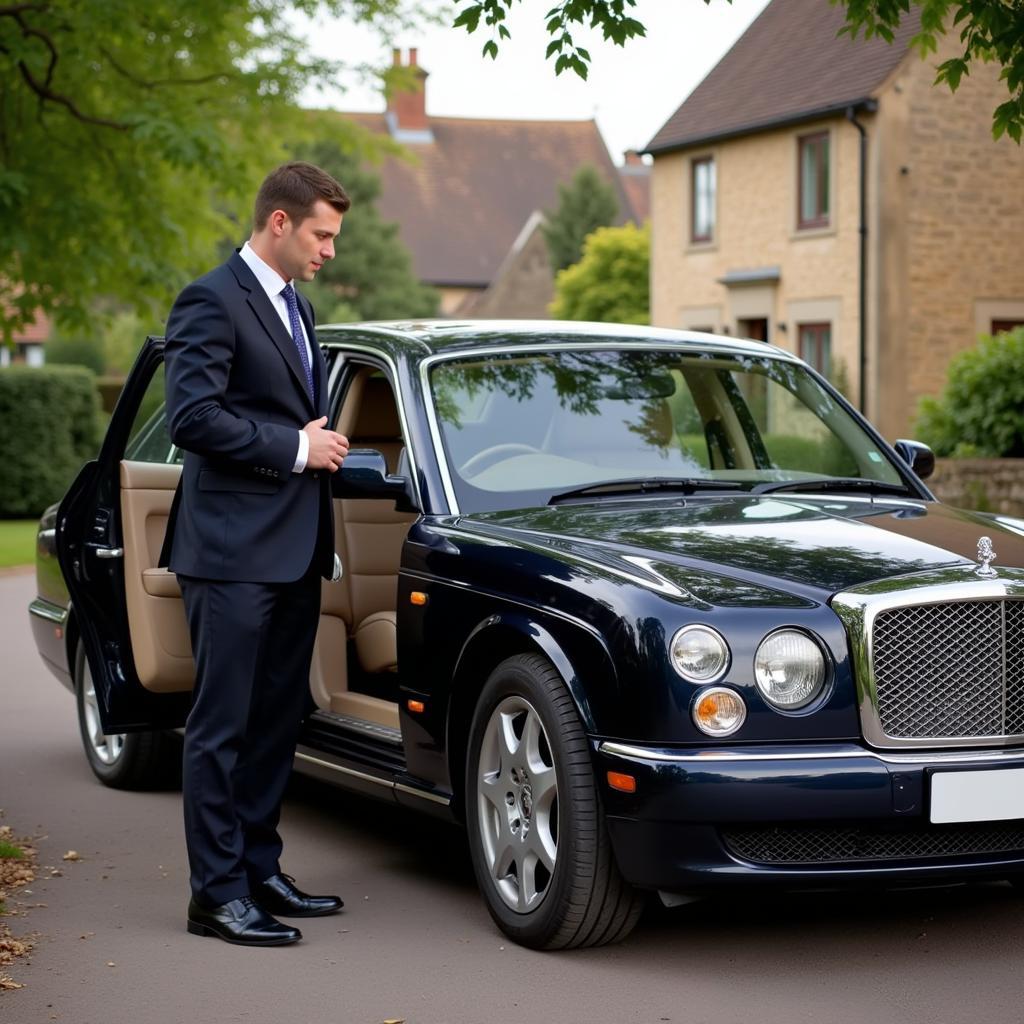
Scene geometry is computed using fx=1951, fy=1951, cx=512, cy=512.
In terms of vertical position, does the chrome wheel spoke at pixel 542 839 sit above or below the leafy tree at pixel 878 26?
below

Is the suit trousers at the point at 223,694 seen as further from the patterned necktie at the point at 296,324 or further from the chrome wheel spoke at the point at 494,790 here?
the chrome wheel spoke at the point at 494,790

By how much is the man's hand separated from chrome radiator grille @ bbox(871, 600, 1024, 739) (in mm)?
1608

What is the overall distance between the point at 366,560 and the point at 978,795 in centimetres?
310

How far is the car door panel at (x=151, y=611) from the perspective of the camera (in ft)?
21.8

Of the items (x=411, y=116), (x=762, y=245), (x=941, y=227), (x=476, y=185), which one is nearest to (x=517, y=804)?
(x=941, y=227)

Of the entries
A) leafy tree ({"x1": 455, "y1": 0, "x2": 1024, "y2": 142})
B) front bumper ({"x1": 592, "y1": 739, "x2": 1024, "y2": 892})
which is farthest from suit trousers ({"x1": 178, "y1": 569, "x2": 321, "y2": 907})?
leafy tree ({"x1": 455, "y1": 0, "x2": 1024, "y2": 142})

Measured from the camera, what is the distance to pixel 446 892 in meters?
6.24

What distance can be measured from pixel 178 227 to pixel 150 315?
3.39ft

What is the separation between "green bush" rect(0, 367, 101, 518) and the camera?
92.5 feet

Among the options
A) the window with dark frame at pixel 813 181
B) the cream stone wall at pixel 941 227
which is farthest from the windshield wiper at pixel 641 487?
the window with dark frame at pixel 813 181

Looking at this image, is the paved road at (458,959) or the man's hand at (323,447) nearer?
the paved road at (458,959)

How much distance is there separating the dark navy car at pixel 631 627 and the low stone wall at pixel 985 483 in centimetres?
940

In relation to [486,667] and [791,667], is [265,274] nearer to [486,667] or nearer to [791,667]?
[486,667]

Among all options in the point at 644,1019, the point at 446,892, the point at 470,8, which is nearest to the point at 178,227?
the point at 470,8
